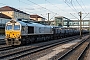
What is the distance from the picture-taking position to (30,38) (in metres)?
28.5

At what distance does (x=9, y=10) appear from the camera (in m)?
115

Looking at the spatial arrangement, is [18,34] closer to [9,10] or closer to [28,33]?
[28,33]

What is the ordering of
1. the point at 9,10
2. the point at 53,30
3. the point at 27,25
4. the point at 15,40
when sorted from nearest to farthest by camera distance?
the point at 15,40, the point at 27,25, the point at 53,30, the point at 9,10

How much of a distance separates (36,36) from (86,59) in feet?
53.9

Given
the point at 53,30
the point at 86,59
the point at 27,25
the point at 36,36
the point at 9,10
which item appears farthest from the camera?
the point at 9,10

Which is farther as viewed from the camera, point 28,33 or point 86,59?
point 28,33

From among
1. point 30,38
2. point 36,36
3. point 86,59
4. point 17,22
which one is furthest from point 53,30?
point 86,59

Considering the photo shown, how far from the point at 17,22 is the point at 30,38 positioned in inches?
153

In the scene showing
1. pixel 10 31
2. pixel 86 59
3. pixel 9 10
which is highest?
pixel 9 10

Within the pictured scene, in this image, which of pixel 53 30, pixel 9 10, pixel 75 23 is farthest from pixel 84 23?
pixel 53 30

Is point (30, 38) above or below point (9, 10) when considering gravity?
below

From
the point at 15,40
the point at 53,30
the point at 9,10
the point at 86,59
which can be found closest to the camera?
the point at 86,59

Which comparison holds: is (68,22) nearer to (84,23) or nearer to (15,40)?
(84,23)

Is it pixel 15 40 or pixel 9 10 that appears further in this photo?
pixel 9 10
